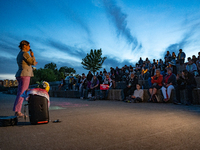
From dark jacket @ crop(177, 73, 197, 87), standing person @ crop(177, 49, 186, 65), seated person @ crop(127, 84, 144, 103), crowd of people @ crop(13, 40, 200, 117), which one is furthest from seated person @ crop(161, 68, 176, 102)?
standing person @ crop(177, 49, 186, 65)

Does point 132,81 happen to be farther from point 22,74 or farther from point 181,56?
point 181,56

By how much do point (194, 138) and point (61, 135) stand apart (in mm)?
2112

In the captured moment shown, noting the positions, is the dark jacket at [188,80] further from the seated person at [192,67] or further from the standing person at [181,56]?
the standing person at [181,56]

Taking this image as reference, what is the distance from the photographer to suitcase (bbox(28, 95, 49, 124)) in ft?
11.3

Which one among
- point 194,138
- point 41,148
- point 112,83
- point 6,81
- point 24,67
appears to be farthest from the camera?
point 6,81

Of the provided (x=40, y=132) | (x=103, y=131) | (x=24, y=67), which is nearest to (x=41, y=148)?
(x=40, y=132)

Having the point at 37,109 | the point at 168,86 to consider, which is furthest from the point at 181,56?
the point at 37,109

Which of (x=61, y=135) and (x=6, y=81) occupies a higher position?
(x=6, y=81)

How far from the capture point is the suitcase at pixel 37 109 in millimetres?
3453

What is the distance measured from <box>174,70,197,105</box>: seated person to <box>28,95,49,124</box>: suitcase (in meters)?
6.36

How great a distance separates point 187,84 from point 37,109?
22.9ft

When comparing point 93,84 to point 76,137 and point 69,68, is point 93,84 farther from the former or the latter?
point 69,68

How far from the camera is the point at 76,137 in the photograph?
8.41ft

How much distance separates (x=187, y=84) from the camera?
773cm
